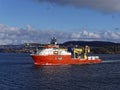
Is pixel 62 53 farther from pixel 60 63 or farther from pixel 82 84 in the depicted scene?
pixel 82 84

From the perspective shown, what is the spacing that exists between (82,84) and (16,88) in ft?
47.1

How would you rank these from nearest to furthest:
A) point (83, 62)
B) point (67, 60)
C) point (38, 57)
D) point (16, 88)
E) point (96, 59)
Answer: point (16, 88) < point (38, 57) < point (67, 60) < point (83, 62) < point (96, 59)

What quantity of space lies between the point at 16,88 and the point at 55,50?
6049cm

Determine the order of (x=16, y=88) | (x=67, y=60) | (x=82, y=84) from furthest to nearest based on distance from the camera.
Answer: (x=67, y=60), (x=82, y=84), (x=16, y=88)

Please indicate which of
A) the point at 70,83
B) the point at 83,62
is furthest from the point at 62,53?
the point at 70,83

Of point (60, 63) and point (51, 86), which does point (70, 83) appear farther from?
point (60, 63)

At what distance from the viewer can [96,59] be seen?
150 meters

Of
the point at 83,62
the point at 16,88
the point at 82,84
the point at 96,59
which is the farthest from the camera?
the point at 96,59

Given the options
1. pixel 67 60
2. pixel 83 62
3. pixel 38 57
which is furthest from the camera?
pixel 83 62

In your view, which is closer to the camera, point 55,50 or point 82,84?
point 82,84

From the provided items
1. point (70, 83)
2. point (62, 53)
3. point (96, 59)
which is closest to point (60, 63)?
point (62, 53)

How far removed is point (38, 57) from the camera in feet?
403

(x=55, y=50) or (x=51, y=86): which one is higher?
(x=55, y=50)

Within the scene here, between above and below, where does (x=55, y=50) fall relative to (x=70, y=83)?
above
